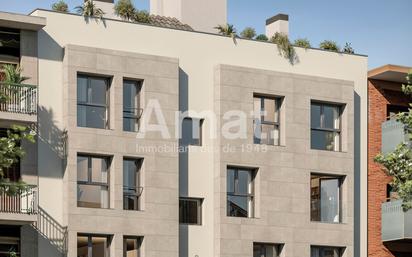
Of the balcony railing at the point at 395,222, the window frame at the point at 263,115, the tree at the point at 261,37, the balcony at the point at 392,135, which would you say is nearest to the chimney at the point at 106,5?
the tree at the point at 261,37

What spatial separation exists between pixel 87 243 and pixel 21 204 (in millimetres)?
2458

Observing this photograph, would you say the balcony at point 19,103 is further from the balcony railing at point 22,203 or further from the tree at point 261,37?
the tree at point 261,37

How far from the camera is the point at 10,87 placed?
3528cm

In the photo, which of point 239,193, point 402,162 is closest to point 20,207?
point 239,193

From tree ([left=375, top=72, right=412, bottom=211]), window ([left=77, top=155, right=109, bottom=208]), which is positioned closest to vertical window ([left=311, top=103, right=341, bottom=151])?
tree ([left=375, top=72, right=412, bottom=211])

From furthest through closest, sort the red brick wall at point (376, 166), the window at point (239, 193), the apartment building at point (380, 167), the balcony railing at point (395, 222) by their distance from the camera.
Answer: the red brick wall at point (376, 166), the apartment building at point (380, 167), the balcony railing at point (395, 222), the window at point (239, 193)

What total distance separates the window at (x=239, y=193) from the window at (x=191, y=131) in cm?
152

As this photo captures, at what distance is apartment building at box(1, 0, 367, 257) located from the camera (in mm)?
36281

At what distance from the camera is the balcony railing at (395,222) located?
40.6 meters

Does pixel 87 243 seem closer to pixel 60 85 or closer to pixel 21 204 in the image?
pixel 21 204

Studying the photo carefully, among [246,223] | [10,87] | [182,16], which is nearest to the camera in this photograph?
[10,87]

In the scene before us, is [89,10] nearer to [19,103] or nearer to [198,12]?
[19,103]

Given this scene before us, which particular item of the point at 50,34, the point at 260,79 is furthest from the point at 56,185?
the point at 260,79

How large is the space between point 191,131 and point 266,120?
9.30ft
